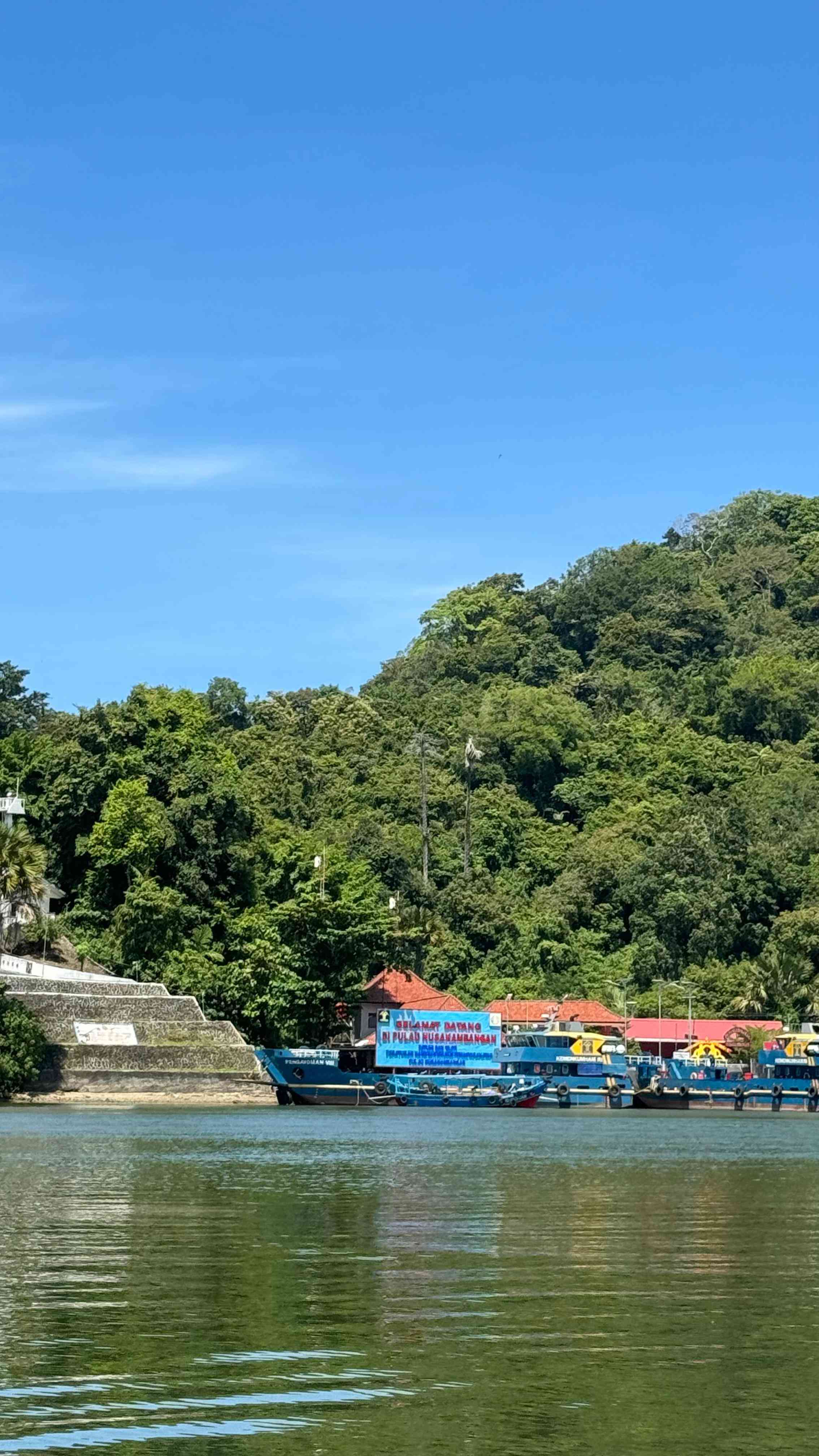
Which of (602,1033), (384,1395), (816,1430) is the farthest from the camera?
(602,1033)

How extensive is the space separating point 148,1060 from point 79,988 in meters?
4.57

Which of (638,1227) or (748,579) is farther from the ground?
(748,579)

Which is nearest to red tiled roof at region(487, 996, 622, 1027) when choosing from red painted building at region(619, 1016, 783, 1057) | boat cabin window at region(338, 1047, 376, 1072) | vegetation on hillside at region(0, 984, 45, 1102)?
red painted building at region(619, 1016, 783, 1057)

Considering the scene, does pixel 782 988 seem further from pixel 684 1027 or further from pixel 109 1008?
pixel 109 1008

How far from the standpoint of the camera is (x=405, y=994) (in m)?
91.4

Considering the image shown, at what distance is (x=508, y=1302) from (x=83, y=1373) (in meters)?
5.45

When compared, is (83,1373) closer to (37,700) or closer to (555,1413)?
(555,1413)

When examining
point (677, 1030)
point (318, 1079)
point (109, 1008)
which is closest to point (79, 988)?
point (109, 1008)

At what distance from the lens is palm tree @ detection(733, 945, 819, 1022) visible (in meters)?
94.8

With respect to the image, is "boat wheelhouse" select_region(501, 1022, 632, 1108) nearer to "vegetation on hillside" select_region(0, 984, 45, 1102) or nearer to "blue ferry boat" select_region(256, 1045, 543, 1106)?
"blue ferry boat" select_region(256, 1045, 543, 1106)

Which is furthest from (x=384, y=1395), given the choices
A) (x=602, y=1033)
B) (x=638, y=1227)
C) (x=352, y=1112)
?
(x=602, y=1033)

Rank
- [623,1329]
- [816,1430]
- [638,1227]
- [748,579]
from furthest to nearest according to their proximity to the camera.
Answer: [748,579], [638,1227], [623,1329], [816,1430]

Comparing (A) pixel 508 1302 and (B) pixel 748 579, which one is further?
(B) pixel 748 579

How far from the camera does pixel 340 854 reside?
83500mm
